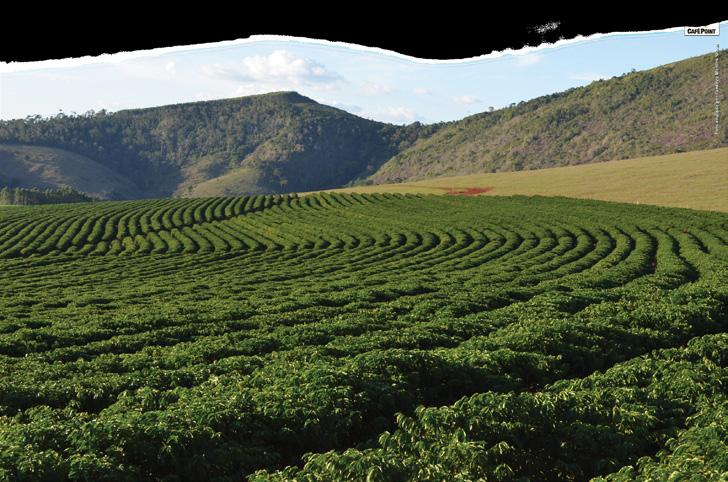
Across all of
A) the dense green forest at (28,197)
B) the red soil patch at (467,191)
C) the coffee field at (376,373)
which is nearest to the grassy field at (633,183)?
the red soil patch at (467,191)

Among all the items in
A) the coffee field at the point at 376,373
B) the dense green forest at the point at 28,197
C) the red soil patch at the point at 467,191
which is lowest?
the coffee field at the point at 376,373

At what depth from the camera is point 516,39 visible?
2469 millimetres

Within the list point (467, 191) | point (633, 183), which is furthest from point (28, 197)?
point (633, 183)

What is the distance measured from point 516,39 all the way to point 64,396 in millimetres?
14936

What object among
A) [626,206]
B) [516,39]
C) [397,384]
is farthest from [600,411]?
[626,206]

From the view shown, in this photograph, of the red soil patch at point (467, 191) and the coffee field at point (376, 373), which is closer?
the coffee field at point (376, 373)

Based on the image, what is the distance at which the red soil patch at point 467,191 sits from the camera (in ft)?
364

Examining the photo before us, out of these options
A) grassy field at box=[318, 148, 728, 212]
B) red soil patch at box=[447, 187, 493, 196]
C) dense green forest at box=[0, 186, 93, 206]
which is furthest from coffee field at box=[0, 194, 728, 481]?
dense green forest at box=[0, 186, 93, 206]

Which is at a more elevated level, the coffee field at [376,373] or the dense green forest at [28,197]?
the dense green forest at [28,197]

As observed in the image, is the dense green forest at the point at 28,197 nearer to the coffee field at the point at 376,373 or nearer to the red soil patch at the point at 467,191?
the red soil patch at the point at 467,191

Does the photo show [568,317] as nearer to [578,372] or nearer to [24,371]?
[578,372]

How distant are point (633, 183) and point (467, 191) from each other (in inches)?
1043

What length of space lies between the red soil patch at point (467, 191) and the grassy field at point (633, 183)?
86 cm

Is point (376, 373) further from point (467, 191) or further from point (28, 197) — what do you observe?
point (28, 197)
